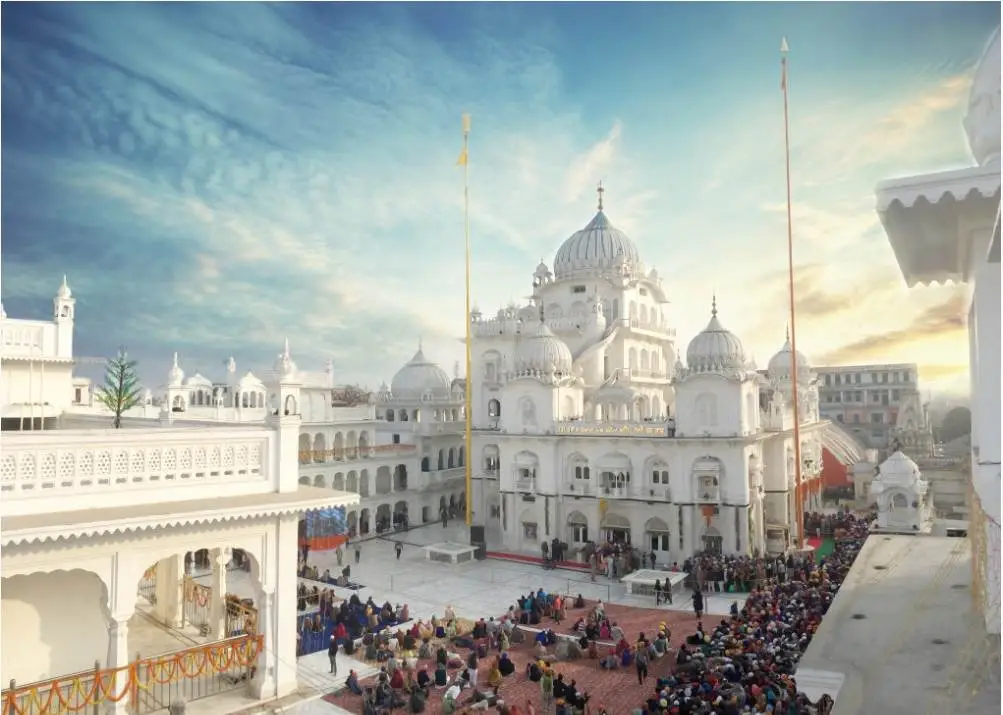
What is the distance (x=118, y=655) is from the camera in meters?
8.44

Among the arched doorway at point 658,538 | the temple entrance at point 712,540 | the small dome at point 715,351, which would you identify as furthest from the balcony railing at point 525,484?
the small dome at point 715,351

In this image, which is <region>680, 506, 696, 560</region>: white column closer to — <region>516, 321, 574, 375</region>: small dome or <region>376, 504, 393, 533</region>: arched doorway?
<region>516, 321, 574, 375</region>: small dome

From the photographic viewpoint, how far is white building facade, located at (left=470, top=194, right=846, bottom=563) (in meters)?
26.3

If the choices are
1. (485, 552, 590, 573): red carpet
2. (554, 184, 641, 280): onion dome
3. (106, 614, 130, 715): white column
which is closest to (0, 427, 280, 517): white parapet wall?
(106, 614, 130, 715): white column

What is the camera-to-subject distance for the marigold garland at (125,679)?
8.03 metres

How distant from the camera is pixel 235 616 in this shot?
12.2 m

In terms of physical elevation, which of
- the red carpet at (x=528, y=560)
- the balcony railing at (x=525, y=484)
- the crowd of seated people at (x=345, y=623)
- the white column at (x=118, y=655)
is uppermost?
the white column at (x=118, y=655)

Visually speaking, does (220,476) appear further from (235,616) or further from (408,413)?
(408,413)

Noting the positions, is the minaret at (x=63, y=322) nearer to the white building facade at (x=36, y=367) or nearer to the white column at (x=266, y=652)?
the white building facade at (x=36, y=367)

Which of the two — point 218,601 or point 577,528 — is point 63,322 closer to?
point 218,601

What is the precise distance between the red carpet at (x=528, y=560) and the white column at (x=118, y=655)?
19945 mm

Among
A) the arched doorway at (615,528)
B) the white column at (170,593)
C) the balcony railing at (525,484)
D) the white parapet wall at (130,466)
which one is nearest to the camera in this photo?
the white parapet wall at (130,466)

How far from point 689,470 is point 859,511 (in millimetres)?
14487

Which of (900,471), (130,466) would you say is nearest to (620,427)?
(900,471)
